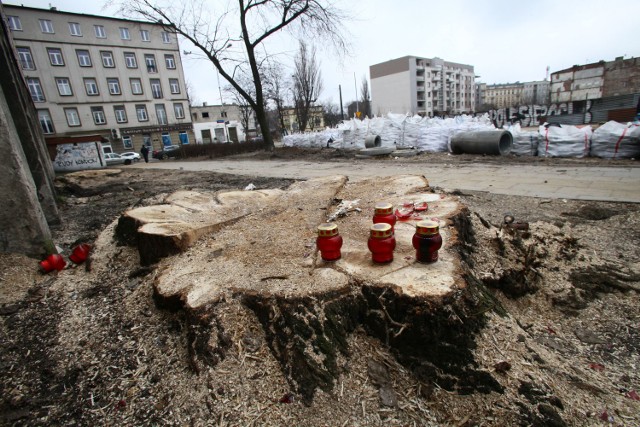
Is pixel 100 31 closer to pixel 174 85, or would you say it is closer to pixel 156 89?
pixel 156 89

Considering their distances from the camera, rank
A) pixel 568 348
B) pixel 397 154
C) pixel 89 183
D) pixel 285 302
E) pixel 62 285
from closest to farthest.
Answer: pixel 285 302
pixel 568 348
pixel 62 285
pixel 89 183
pixel 397 154

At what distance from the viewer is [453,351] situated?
4.84ft

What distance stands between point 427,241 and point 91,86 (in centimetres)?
3864

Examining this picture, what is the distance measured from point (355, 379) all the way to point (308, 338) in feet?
0.93

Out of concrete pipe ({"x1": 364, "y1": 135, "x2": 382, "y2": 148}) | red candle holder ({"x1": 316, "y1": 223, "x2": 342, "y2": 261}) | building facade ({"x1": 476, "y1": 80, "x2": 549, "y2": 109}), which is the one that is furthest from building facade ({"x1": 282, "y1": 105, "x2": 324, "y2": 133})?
building facade ({"x1": 476, "y1": 80, "x2": 549, "y2": 109})

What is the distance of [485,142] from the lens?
10.1 meters

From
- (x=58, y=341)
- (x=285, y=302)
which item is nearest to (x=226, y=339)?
(x=285, y=302)

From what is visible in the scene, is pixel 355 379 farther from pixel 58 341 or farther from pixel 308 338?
pixel 58 341

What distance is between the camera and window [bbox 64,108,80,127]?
29.8 metres

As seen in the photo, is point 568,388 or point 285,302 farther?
point 285,302

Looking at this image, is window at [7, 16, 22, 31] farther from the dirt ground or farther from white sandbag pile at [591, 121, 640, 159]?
white sandbag pile at [591, 121, 640, 159]

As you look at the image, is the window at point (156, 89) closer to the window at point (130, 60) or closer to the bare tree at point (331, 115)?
the window at point (130, 60)

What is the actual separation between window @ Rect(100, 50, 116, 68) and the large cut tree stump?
37.5 m

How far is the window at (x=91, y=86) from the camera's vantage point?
1194 inches
